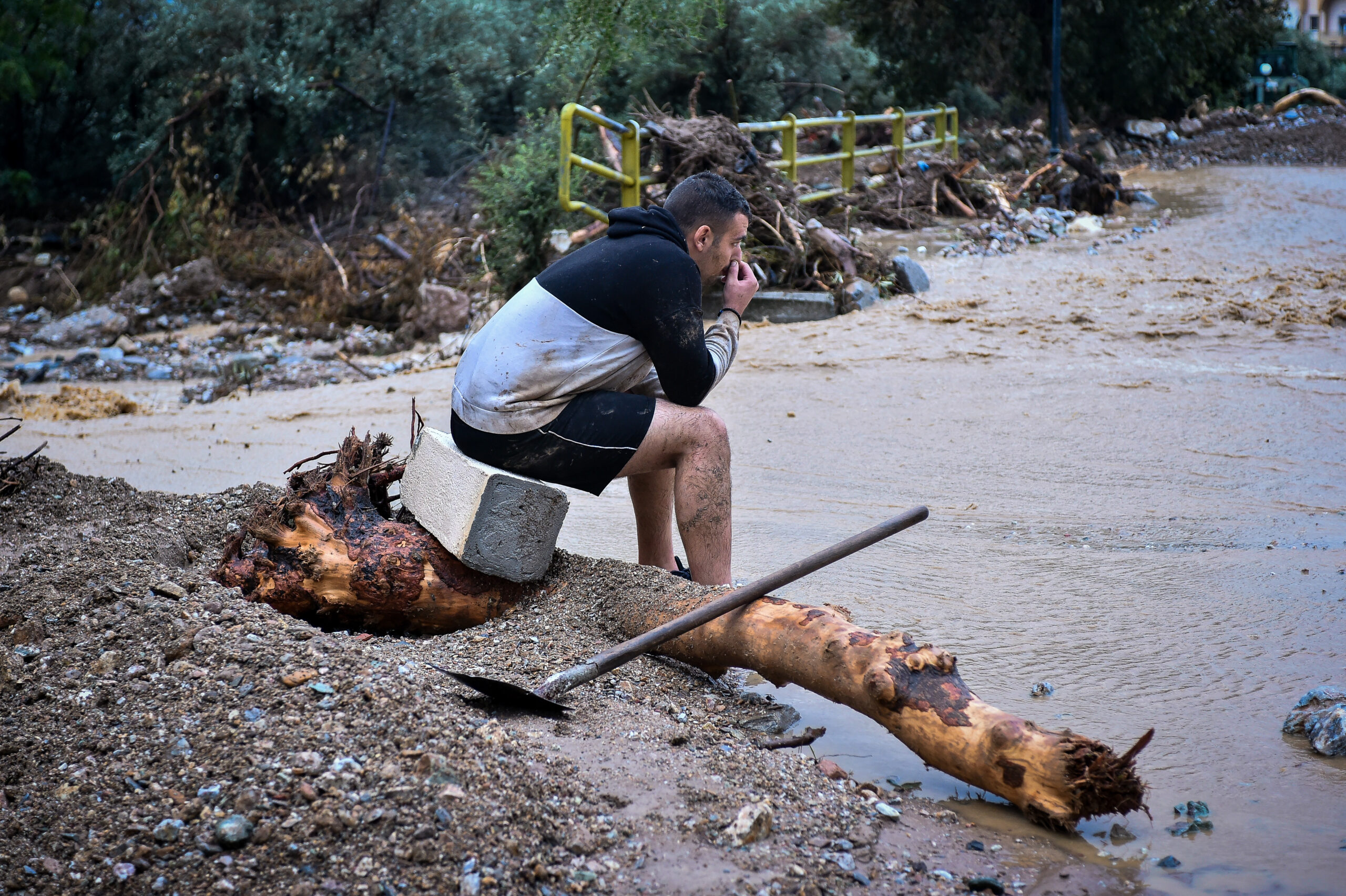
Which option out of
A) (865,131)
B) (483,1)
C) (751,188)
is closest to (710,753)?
(751,188)

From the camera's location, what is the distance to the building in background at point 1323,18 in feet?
143

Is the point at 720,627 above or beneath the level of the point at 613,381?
beneath

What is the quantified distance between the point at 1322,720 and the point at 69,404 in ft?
22.4

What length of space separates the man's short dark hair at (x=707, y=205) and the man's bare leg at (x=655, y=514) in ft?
2.53

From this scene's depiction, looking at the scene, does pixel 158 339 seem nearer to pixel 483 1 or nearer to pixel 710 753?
pixel 483 1

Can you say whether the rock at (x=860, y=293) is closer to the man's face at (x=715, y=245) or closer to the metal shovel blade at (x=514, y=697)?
the man's face at (x=715, y=245)

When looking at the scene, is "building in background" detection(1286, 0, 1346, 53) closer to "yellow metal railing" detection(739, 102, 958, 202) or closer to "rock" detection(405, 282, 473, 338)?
"yellow metal railing" detection(739, 102, 958, 202)

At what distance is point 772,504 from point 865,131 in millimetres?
13550

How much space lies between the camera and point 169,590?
3.01m

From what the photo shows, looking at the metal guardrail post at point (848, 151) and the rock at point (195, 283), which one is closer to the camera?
the rock at point (195, 283)

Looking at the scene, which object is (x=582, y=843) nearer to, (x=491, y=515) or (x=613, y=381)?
(x=491, y=515)

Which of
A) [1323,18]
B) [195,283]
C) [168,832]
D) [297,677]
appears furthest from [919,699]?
[1323,18]

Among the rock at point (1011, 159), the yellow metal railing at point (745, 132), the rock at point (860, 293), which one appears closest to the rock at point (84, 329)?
the yellow metal railing at point (745, 132)

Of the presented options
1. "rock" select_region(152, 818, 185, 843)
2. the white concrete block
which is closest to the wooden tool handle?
the white concrete block
